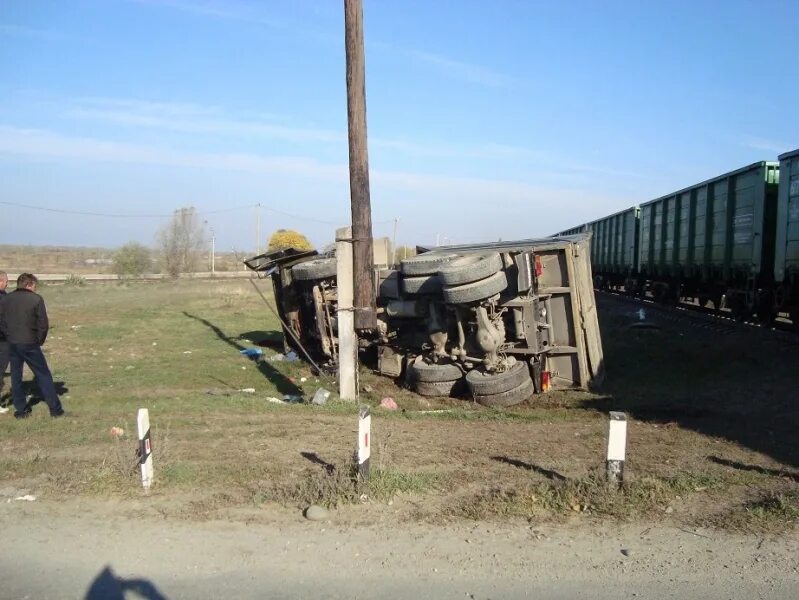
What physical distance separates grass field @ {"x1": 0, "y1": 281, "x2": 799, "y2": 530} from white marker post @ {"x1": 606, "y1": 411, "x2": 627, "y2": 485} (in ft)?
0.39

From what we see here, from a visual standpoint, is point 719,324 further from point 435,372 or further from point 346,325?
point 346,325

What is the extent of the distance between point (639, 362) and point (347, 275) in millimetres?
6018

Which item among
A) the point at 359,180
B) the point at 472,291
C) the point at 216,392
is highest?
the point at 359,180

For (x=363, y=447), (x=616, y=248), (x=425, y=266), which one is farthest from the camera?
(x=616, y=248)

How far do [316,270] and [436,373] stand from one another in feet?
11.4

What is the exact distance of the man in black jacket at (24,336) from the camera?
8.47 meters

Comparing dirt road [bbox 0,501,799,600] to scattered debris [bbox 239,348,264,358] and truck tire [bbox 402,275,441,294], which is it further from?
scattered debris [bbox 239,348,264,358]

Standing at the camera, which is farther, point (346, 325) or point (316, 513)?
point (346, 325)

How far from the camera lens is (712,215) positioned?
59.7ft

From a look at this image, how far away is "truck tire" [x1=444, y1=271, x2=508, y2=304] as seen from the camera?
359 inches

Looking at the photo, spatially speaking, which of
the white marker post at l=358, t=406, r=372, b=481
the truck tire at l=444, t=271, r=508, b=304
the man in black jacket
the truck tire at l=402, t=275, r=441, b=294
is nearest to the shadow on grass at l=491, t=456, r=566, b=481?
the white marker post at l=358, t=406, r=372, b=481

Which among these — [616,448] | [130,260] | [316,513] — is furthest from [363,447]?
[130,260]

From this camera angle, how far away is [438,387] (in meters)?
10.1

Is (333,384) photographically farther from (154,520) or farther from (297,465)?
(154,520)
